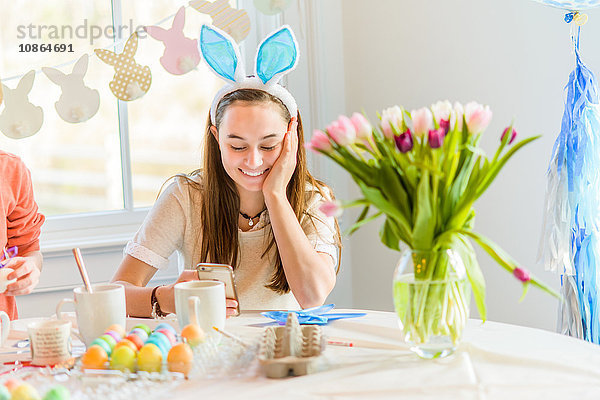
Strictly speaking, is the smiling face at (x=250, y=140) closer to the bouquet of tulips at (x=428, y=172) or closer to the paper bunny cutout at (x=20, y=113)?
the bouquet of tulips at (x=428, y=172)

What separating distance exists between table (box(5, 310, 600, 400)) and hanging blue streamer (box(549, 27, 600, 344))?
0.72 m

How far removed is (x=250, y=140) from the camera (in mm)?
1741

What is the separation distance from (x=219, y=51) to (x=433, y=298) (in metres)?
0.83

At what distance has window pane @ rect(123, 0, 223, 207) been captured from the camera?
261 centimetres

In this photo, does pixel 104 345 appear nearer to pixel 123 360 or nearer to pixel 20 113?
pixel 123 360

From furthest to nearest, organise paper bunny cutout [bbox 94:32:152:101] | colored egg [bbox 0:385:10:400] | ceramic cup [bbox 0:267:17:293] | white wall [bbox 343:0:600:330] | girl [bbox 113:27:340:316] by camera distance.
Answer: paper bunny cutout [bbox 94:32:152:101] < white wall [bbox 343:0:600:330] < girl [bbox 113:27:340:316] < ceramic cup [bbox 0:267:17:293] < colored egg [bbox 0:385:10:400]

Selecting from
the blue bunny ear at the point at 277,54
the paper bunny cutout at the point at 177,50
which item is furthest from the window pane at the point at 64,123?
the blue bunny ear at the point at 277,54

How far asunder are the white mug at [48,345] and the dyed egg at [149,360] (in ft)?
0.57

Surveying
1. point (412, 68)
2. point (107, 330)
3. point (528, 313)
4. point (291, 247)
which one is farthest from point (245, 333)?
point (412, 68)

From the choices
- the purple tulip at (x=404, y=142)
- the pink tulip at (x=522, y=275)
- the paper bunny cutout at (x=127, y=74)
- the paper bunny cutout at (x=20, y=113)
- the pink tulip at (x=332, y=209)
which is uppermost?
the paper bunny cutout at (x=127, y=74)

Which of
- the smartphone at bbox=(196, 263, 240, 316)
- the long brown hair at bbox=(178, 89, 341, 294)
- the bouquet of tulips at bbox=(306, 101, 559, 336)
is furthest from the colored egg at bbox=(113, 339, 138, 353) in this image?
the long brown hair at bbox=(178, 89, 341, 294)

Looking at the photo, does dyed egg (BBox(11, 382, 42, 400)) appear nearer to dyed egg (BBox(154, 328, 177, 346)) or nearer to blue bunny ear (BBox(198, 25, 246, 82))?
dyed egg (BBox(154, 328, 177, 346))

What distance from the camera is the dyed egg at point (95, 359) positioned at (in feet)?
3.63

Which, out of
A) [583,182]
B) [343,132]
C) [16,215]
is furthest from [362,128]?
[16,215]
